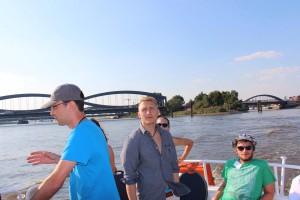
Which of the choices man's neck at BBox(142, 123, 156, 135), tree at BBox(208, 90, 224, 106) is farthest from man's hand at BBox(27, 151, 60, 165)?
tree at BBox(208, 90, 224, 106)

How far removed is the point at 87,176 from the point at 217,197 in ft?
7.05

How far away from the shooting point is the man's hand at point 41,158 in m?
2.11

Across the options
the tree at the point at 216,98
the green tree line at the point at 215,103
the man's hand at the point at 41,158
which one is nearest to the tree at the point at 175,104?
the green tree line at the point at 215,103

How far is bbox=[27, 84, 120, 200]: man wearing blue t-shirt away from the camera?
5.99ft

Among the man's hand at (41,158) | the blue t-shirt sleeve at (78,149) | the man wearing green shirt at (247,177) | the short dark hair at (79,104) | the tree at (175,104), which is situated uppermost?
the tree at (175,104)

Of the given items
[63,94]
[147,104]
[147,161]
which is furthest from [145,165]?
[63,94]

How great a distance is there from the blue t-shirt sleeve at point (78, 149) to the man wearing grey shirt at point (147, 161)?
3.08 feet

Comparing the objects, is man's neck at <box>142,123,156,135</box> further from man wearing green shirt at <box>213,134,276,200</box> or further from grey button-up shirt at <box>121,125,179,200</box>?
man wearing green shirt at <box>213,134,276,200</box>

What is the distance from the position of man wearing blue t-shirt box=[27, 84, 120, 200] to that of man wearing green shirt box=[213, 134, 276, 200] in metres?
1.77

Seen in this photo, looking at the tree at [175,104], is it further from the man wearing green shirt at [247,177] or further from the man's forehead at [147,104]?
the man's forehead at [147,104]

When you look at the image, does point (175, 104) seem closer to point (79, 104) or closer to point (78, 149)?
point (79, 104)

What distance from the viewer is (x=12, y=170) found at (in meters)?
17.0

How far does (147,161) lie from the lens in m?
2.78

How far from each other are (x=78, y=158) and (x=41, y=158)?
0.49 m
